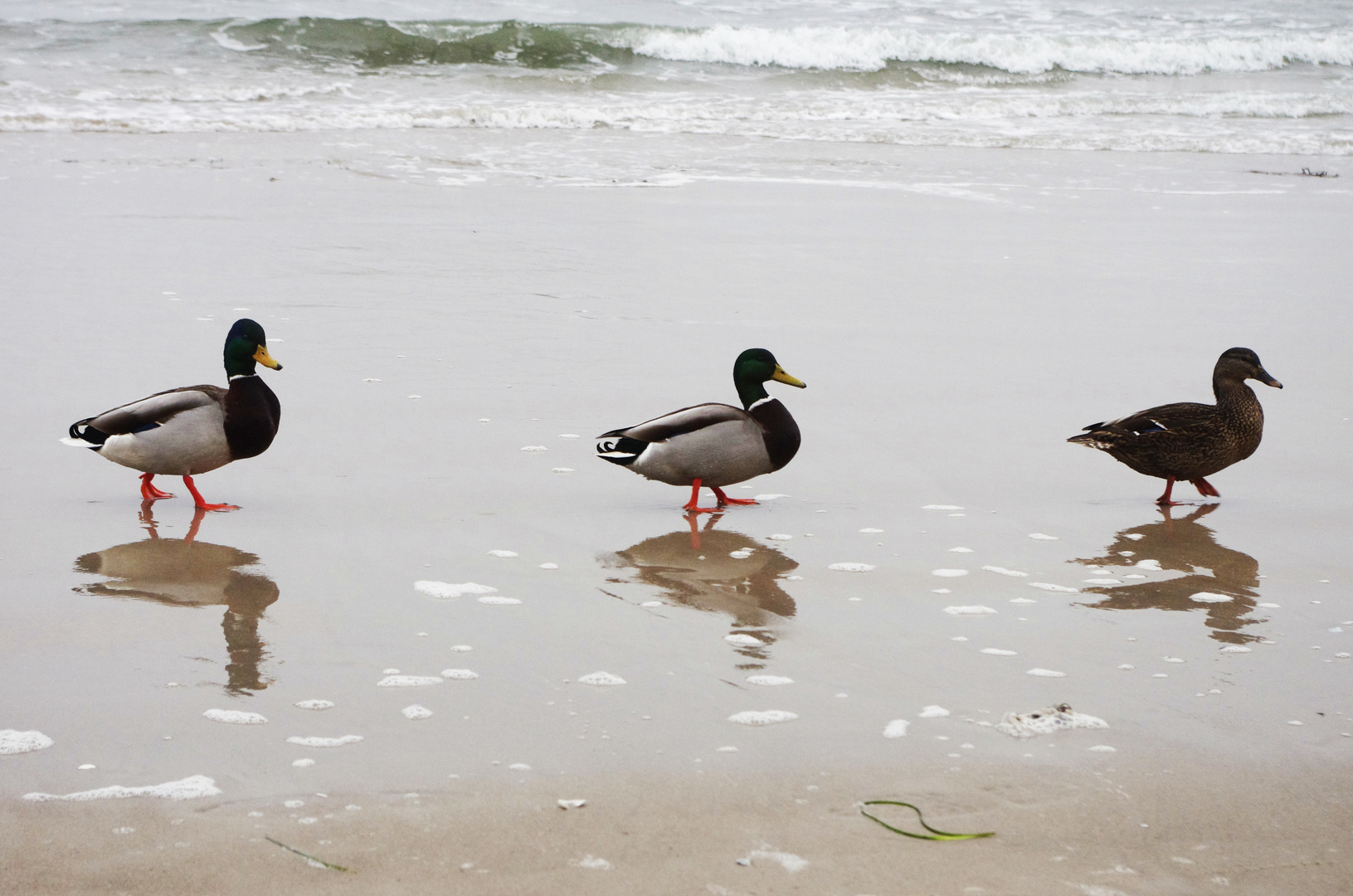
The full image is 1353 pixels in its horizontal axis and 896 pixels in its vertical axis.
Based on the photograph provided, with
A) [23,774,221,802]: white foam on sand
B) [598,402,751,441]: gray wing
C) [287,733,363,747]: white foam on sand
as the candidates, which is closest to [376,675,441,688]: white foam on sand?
[287,733,363,747]: white foam on sand

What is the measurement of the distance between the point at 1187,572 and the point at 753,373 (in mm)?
1982

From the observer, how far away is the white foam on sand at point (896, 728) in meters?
3.57

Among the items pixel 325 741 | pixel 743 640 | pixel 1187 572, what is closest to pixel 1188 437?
pixel 1187 572

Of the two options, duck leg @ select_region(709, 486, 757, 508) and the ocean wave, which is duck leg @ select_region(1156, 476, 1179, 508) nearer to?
duck leg @ select_region(709, 486, 757, 508)

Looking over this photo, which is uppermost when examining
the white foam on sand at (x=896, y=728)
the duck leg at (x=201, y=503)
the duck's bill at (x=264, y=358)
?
the duck's bill at (x=264, y=358)

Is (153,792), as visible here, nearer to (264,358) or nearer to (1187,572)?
(264,358)

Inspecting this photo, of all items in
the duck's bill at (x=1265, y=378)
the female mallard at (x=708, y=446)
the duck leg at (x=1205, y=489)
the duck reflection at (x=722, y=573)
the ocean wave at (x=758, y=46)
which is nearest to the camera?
the duck reflection at (x=722, y=573)

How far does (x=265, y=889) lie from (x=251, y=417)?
123 inches

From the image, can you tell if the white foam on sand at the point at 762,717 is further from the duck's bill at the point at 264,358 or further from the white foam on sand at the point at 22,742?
the duck's bill at the point at 264,358

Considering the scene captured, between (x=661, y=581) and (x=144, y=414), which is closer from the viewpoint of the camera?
(x=661, y=581)

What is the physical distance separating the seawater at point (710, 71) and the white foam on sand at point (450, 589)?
623 inches

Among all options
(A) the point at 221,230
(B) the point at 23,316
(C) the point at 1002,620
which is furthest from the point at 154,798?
(A) the point at 221,230

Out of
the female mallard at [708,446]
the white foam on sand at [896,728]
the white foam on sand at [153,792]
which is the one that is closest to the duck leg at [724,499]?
the female mallard at [708,446]

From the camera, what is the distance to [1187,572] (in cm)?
500
